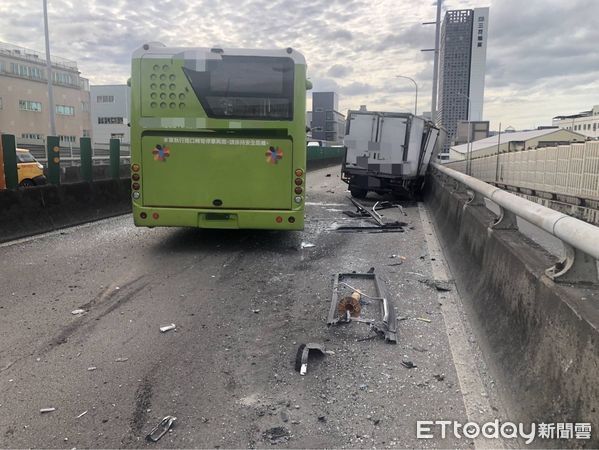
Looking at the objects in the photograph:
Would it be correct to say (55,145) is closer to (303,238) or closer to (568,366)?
(303,238)

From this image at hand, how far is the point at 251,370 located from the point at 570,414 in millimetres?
2318

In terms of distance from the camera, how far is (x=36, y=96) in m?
71.9

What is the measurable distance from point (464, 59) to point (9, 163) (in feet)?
122

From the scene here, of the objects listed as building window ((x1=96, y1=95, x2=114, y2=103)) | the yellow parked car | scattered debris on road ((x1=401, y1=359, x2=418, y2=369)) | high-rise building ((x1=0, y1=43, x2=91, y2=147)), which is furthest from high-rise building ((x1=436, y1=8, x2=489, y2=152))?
building window ((x1=96, y1=95, x2=114, y2=103))

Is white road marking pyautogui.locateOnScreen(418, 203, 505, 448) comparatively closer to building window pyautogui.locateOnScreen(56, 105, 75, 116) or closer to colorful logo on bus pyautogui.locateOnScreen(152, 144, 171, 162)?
colorful logo on bus pyautogui.locateOnScreen(152, 144, 171, 162)

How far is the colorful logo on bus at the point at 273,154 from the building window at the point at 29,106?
7270 cm

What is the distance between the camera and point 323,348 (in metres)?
4.46

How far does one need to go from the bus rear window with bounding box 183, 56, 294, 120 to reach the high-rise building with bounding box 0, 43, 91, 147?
201 ft

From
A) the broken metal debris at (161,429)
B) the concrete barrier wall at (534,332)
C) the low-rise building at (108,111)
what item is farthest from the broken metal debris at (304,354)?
the low-rise building at (108,111)

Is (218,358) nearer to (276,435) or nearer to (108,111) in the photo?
(276,435)

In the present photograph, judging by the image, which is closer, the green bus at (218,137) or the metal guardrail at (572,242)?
the metal guardrail at (572,242)

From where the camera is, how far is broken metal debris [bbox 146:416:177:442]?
10.3ft

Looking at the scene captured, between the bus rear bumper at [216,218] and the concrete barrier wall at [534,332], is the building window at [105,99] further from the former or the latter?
the concrete barrier wall at [534,332]

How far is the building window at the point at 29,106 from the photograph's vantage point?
6944 centimetres
